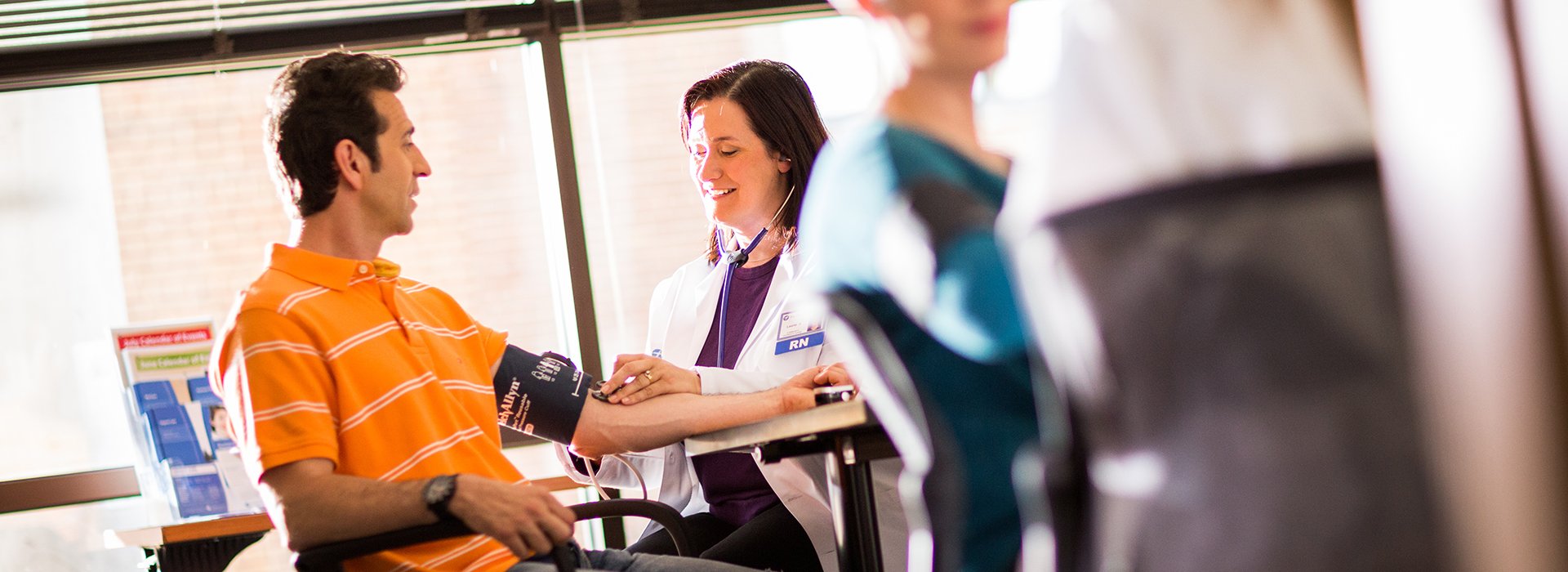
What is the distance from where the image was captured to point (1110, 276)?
512 millimetres

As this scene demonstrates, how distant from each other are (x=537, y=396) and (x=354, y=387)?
0.42 metres

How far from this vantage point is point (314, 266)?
177 cm

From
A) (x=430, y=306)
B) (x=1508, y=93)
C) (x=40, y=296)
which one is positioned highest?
(x=40, y=296)

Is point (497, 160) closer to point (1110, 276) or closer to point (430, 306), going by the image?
point (430, 306)

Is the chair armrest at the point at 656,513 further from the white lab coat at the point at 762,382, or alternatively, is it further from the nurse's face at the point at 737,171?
the nurse's face at the point at 737,171

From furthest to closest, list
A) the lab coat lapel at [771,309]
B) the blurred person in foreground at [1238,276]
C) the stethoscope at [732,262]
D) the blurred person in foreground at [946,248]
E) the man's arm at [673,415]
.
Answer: the stethoscope at [732,262] → the lab coat lapel at [771,309] → the man's arm at [673,415] → the blurred person in foreground at [946,248] → the blurred person in foreground at [1238,276]

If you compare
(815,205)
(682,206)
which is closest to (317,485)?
(815,205)

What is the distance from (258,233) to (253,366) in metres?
2.16

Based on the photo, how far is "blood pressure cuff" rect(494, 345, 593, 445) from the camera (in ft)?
6.71

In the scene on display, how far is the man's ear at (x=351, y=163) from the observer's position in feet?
6.11

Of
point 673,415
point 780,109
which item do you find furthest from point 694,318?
point 673,415

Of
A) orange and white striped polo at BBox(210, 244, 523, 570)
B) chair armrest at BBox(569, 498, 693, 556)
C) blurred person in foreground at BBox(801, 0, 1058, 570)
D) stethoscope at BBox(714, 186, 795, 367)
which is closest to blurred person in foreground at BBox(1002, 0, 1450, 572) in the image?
blurred person in foreground at BBox(801, 0, 1058, 570)

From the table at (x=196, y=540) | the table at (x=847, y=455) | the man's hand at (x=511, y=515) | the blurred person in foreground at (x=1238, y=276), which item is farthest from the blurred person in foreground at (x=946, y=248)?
the table at (x=196, y=540)

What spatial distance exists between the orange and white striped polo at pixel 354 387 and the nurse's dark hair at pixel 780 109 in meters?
0.98
